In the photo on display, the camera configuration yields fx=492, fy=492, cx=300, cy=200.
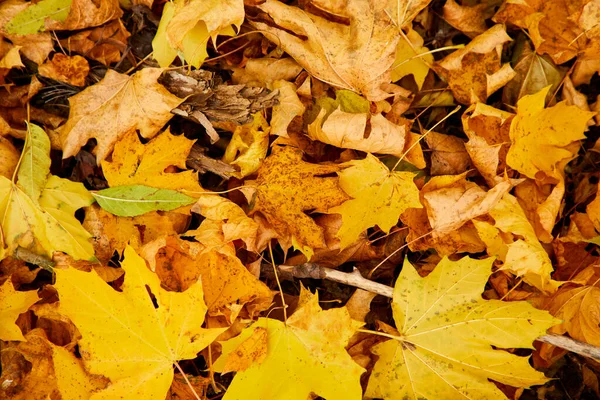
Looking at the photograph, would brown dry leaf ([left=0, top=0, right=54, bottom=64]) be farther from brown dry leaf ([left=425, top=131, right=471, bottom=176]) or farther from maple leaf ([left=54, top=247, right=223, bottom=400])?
brown dry leaf ([left=425, top=131, right=471, bottom=176])

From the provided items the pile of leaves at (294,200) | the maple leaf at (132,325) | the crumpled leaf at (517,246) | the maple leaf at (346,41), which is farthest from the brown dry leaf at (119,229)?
the crumpled leaf at (517,246)

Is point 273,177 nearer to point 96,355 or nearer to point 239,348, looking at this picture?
point 239,348

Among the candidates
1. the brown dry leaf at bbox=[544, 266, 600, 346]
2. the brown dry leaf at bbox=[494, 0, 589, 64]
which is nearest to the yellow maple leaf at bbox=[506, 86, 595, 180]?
the brown dry leaf at bbox=[494, 0, 589, 64]

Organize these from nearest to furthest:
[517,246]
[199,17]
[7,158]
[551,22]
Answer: [199,17]
[517,246]
[7,158]
[551,22]

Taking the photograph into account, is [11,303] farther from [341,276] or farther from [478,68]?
[478,68]

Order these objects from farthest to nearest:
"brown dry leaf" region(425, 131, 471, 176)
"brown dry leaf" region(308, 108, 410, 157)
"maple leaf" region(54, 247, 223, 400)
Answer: "brown dry leaf" region(425, 131, 471, 176)
"brown dry leaf" region(308, 108, 410, 157)
"maple leaf" region(54, 247, 223, 400)

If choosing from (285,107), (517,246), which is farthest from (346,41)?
(517,246)
